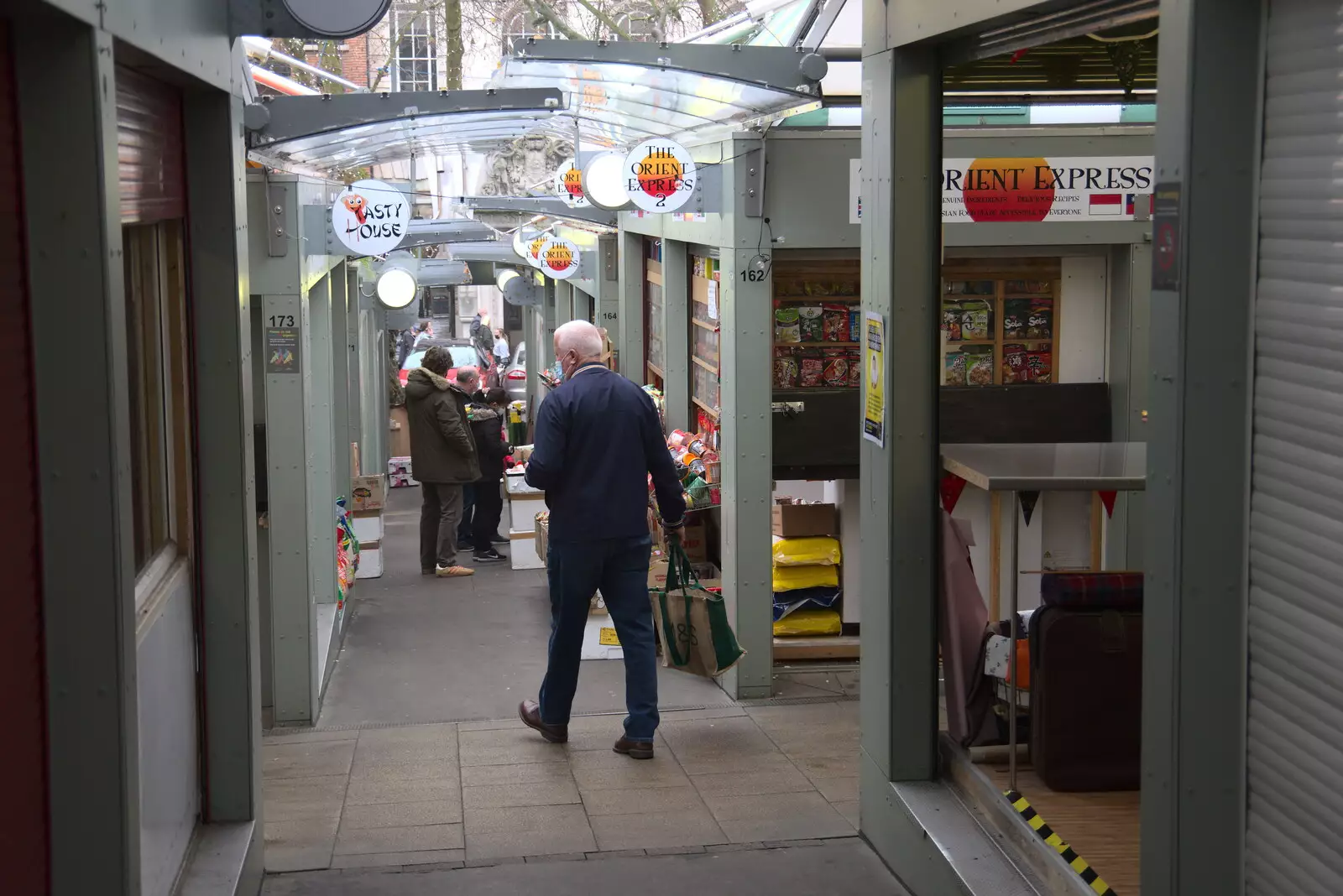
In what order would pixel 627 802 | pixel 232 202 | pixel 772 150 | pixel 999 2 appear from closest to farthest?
pixel 999 2, pixel 232 202, pixel 627 802, pixel 772 150

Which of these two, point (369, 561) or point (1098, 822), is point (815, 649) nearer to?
point (1098, 822)

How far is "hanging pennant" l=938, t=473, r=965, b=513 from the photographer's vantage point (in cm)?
521

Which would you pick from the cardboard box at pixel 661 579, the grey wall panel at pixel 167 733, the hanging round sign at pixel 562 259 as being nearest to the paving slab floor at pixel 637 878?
the grey wall panel at pixel 167 733

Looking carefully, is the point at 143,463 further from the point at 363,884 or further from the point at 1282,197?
the point at 1282,197

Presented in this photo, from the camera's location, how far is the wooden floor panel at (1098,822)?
428 cm

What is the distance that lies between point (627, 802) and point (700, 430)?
4446 mm

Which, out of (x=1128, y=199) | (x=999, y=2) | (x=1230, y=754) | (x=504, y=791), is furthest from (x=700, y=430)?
(x=1230, y=754)

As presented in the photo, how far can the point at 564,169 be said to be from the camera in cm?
1324

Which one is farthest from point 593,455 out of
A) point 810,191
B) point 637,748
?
point 810,191

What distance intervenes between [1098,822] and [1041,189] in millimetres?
4127

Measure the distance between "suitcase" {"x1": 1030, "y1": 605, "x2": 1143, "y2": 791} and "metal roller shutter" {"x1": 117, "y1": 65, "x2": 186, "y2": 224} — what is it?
2.77 meters

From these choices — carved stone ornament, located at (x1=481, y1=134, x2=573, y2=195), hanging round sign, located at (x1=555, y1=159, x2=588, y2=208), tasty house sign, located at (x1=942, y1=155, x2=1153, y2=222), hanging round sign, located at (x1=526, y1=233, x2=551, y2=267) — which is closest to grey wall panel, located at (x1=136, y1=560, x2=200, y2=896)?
tasty house sign, located at (x1=942, y1=155, x2=1153, y2=222)

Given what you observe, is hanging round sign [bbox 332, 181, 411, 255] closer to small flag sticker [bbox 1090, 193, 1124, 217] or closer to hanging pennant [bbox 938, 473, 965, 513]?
small flag sticker [bbox 1090, 193, 1124, 217]

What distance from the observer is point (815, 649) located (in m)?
8.79
